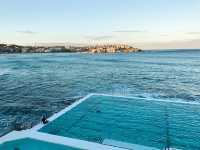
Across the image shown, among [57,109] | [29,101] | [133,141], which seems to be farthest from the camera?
[29,101]

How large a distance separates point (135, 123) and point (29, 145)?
5.92 m

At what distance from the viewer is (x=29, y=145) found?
1080 cm

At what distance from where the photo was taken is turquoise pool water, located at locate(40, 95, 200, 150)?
1210 centimetres

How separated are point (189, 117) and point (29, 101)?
13.3 m

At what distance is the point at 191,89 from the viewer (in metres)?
30.0

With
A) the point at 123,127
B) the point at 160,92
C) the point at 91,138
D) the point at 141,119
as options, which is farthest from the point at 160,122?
the point at 160,92

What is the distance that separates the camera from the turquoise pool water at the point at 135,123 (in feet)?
39.7

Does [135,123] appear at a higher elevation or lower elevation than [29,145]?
lower

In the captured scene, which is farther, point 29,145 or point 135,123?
point 135,123

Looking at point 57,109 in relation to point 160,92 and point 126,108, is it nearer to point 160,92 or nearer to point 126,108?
point 126,108

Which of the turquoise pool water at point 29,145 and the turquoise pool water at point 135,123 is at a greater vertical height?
the turquoise pool water at point 29,145

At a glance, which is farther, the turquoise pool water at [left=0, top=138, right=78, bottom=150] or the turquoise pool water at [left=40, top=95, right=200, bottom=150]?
the turquoise pool water at [left=40, top=95, right=200, bottom=150]

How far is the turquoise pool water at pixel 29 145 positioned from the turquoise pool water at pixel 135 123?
5.74ft

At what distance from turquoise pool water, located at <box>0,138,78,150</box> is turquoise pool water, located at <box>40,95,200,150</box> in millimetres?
1750
